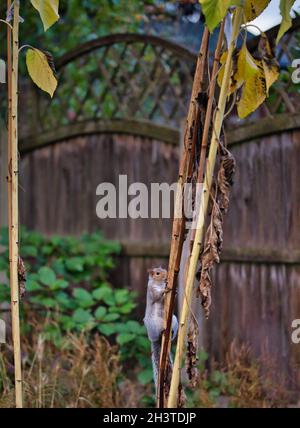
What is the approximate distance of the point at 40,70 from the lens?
2.04 metres

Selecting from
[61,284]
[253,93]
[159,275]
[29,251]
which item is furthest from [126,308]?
[253,93]

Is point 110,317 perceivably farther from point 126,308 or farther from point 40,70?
point 40,70

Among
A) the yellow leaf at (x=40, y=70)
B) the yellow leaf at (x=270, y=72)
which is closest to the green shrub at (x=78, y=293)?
the yellow leaf at (x=40, y=70)

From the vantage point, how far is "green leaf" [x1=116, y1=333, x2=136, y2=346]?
422 cm

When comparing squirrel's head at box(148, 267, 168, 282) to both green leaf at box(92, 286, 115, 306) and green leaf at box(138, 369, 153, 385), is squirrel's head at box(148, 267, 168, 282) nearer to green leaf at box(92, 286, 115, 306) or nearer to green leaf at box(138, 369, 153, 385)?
green leaf at box(138, 369, 153, 385)

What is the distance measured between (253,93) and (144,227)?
9.65 feet

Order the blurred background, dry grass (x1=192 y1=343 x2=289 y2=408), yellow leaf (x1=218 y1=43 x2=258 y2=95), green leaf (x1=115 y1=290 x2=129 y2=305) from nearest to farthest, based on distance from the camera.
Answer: yellow leaf (x1=218 y1=43 x2=258 y2=95) → dry grass (x1=192 y1=343 x2=289 y2=408) → the blurred background → green leaf (x1=115 y1=290 x2=129 y2=305)

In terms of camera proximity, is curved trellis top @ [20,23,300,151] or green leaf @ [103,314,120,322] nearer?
green leaf @ [103,314,120,322]

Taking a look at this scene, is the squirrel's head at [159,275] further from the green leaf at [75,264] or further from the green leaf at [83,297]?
the green leaf at [75,264]

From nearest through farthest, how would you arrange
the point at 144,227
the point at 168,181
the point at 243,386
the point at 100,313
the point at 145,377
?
the point at 243,386 → the point at 145,377 → the point at 100,313 → the point at 168,181 → the point at 144,227

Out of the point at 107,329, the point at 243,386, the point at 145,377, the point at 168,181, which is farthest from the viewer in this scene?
the point at 168,181

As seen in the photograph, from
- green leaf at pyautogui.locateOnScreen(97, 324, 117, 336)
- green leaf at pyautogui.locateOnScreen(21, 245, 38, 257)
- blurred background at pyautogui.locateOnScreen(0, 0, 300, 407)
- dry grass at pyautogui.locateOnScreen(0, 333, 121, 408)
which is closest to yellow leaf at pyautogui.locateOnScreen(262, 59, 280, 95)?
blurred background at pyautogui.locateOnScreen(0, 0, 300, 407)

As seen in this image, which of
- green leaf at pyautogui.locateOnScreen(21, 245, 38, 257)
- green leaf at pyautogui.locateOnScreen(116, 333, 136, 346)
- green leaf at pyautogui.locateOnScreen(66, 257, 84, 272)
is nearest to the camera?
green leaf at pyautogui.locateOnScreen(116, 333, 136, 346)

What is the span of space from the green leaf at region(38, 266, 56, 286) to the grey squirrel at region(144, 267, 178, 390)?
255cm
